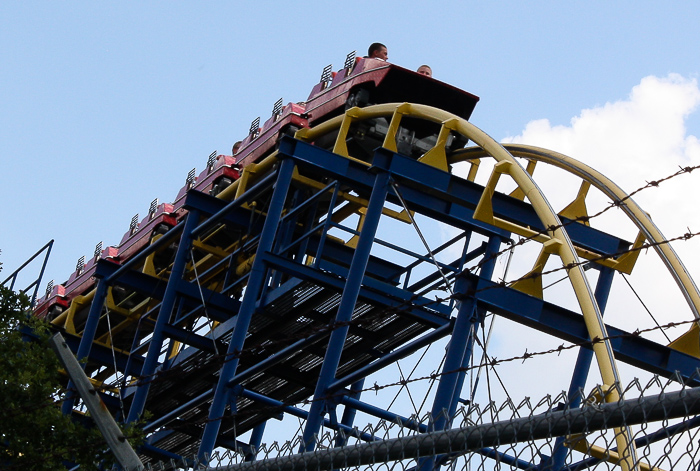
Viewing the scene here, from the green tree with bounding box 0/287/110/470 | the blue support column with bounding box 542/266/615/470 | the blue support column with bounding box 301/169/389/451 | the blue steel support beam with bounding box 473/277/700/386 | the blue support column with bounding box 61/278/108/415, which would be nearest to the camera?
the green tree with bounding box 0/287/110/470

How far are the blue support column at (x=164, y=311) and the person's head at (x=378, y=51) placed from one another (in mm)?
3854

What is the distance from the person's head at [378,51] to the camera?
772 inches

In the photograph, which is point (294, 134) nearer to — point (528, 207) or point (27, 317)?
point (528, 207)

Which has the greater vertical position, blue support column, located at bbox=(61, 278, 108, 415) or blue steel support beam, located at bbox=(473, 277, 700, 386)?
blue support column, located at bbox=(61, 278, 108, 415)

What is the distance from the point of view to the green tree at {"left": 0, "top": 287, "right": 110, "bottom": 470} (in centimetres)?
1056

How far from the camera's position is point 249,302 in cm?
1630

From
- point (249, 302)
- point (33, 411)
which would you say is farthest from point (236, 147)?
point (33, 411)

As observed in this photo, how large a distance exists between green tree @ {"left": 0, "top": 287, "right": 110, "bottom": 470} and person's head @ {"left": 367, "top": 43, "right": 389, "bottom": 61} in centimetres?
906

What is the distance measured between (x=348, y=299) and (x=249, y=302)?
5.54 ft

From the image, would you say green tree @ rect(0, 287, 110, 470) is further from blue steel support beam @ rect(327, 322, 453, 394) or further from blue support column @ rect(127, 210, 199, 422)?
blue support column @ rect(127, 210, 199, 422)

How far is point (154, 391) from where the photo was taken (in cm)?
1973

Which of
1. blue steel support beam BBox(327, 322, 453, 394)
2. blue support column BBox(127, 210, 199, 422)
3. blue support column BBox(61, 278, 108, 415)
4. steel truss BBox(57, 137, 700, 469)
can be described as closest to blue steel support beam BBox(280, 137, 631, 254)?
steel truss BBox(57, 137, 700, 469)

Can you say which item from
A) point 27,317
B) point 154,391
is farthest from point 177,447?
point 27,317

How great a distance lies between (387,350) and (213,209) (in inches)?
145
